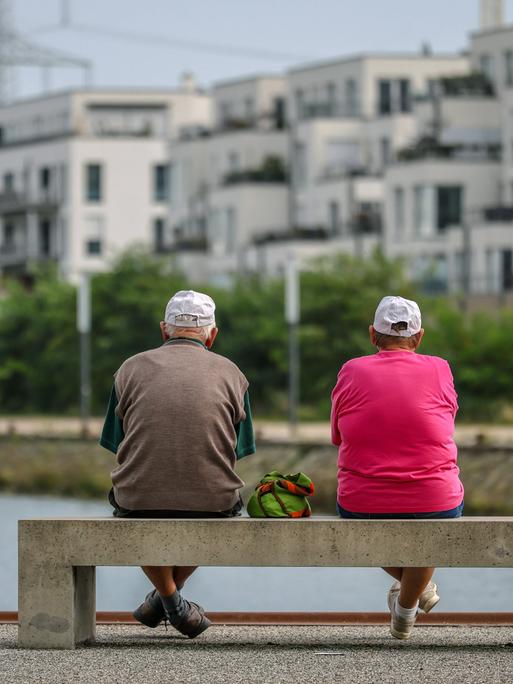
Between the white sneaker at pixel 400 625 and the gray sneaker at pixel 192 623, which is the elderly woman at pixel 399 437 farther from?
the gray sneaker at pixel 192 623

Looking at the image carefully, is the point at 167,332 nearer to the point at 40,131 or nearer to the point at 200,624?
the point at 200,624

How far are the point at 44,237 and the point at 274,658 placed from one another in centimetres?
9090

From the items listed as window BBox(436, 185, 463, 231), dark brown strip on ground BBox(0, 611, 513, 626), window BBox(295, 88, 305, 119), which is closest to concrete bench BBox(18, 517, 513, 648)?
dark brown strip on ground BBox(0, 611, 513, 626)

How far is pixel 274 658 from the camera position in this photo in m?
9.05

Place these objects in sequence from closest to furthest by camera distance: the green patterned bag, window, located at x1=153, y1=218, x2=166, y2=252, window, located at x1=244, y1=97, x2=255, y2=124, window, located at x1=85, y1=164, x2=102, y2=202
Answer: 1. the green patterned bag
2. window, located at x1=244, y1=97, x2=255, y2=124
3. window, located at x1=85, y1=164, x2=102, y2=202
4. window, located at x1=153, y1=218, x2=166, y2=252

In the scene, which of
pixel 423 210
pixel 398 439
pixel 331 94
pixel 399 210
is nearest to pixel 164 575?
pixel 398 439

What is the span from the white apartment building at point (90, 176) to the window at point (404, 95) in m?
16.6

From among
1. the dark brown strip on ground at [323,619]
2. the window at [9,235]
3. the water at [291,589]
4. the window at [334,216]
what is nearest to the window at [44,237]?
the window at [9,235]

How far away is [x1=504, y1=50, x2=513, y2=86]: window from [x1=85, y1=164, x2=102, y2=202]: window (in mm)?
30948

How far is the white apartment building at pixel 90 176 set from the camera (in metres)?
96.0

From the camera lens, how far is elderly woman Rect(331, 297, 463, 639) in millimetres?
9172

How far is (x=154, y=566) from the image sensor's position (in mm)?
9188

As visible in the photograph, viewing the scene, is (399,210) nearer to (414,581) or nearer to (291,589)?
(291,589)

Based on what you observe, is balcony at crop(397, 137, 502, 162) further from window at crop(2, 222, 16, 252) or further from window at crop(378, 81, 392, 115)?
window at crop(2, 222, 16, 252)
